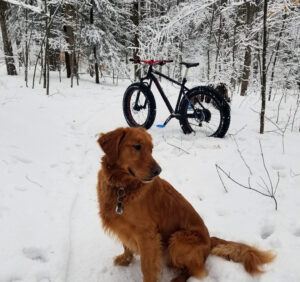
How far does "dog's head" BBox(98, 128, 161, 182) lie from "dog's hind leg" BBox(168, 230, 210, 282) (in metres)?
0.58

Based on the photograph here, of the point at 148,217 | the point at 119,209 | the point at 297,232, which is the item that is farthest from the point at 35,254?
the point at 297,232

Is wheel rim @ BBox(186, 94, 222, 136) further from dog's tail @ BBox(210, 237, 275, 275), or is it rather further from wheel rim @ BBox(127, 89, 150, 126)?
dog's tail @ BBox(210, 237, 275, 275)

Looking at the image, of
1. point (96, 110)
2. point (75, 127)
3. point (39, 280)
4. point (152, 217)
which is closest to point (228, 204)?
point (152, 217)

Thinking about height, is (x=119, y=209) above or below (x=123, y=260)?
above

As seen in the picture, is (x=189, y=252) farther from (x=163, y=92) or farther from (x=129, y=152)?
(x=163, y=92)

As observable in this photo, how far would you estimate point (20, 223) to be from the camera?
353 cm

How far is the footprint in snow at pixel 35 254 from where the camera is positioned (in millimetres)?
3125

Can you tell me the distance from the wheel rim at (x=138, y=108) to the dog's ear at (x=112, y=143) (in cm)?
398

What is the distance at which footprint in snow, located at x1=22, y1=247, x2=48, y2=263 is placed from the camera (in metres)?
3.12

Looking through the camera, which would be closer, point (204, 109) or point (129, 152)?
point (129, 152)

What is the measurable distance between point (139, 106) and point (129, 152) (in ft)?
13.7

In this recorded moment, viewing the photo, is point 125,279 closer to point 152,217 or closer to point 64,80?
point 152,217

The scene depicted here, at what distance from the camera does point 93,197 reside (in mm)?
4395

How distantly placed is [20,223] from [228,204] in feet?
7.68
